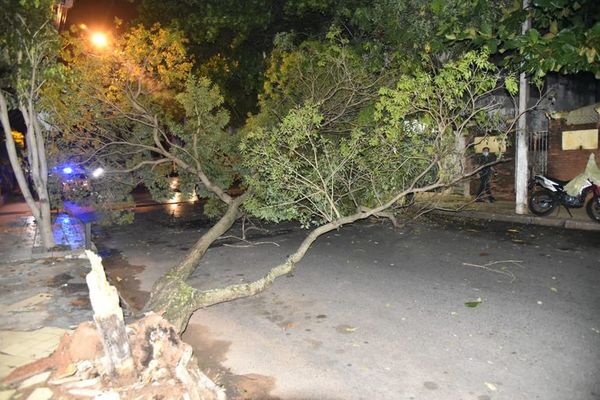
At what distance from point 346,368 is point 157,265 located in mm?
5466

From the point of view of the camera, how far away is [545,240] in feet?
30.4

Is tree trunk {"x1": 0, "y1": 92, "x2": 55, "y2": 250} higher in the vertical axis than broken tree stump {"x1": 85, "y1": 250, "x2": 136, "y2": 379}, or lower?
higher

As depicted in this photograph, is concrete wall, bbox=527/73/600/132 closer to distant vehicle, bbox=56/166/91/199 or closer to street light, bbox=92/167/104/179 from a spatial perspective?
street light, bbox=92/167/104/179

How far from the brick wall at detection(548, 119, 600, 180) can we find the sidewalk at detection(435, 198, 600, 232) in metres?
1.33

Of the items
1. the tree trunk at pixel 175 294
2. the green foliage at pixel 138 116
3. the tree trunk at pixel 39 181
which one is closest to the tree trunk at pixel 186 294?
the tree trunk at pixel 175 294

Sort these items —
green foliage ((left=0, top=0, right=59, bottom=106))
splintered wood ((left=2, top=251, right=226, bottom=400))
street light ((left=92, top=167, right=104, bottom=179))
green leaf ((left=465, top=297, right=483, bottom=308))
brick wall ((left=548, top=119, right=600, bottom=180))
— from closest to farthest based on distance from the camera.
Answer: splintered wood ((left=2, top=251, right=226, bottom=400))
green leaf ((left=465, top=297, right=483, bottom=308))
green foliage ((left=0, top=0, right=59, bottom=106))
street light ((left=92, top=167, right=104, bottom=179))
brick wall ((left=548, top=119, right=600, bottom=180))

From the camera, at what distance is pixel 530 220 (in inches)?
454

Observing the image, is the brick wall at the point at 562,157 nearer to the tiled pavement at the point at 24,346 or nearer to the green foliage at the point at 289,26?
the green foliage at the point at 289,26

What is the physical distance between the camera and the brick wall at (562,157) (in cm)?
1280

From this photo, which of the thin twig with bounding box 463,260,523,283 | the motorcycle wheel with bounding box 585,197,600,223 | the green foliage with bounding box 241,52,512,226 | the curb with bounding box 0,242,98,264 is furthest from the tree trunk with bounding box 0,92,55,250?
the motorcycle wheel with bounding box 585,197,600,223

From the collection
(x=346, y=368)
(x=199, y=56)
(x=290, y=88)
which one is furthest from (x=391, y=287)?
(x=199, y=56)

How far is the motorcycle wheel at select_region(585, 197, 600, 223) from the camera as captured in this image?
10.4 m

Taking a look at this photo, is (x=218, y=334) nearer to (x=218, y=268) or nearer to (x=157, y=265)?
(x=218, y=268)

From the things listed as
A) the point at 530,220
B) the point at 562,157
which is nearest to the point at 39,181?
the point at 530,220
